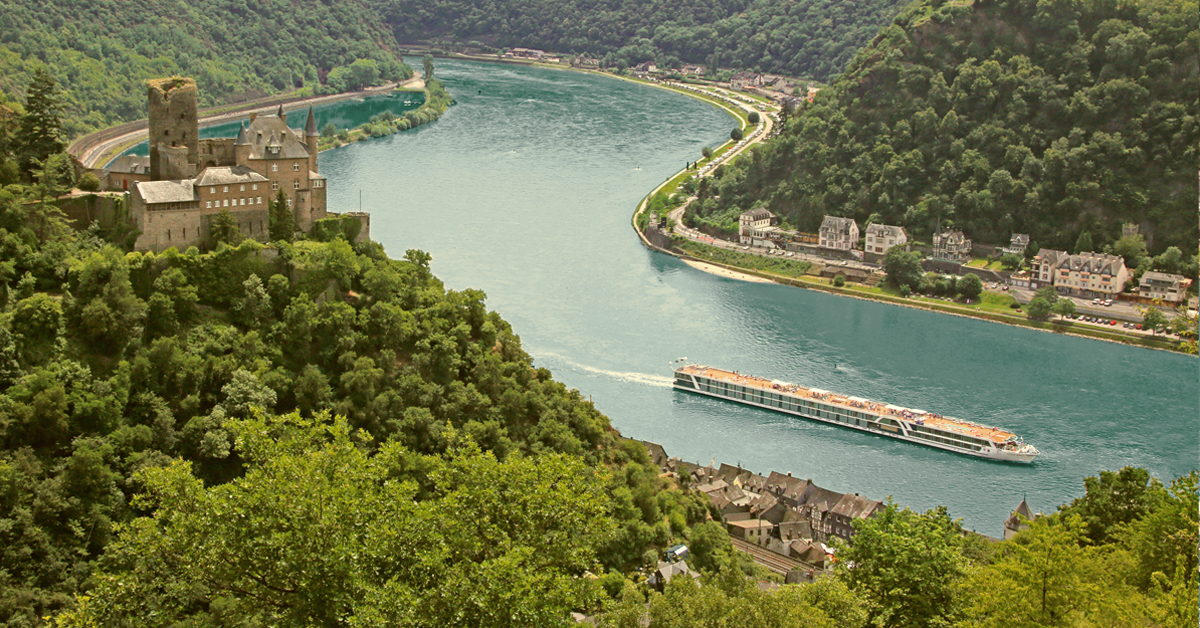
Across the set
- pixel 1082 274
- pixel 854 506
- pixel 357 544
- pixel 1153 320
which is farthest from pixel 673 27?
pixel 357 544

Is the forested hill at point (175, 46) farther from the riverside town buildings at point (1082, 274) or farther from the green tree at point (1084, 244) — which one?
the green tree at point (1084, 244)

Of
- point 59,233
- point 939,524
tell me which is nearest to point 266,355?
point 59,233

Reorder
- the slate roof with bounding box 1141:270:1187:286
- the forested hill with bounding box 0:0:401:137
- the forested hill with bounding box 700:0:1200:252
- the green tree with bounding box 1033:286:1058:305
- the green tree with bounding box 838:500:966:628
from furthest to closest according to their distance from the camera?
the forested hill with bounding box 0:0:401:137
the forested hill with bounding box 700:0:1200:252
the slate roof with bounding box 1141:270:1187:286
the green tree with bounding box 1033:286:1058:305
the green tree with bounding box 838:500:966:628

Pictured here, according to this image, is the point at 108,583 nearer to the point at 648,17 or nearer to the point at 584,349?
the point at 584,349

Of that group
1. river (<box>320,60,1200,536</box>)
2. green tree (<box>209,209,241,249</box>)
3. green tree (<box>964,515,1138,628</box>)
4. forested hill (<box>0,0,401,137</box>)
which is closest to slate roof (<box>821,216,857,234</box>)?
river (<box>320,60,1200,536</box>)

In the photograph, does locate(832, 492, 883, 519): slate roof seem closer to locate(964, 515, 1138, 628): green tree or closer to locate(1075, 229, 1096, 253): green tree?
locate(964, 515, 1138, 628): green tree

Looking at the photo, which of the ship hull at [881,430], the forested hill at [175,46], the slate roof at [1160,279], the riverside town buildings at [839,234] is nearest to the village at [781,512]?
the ship hull at [881,430]
